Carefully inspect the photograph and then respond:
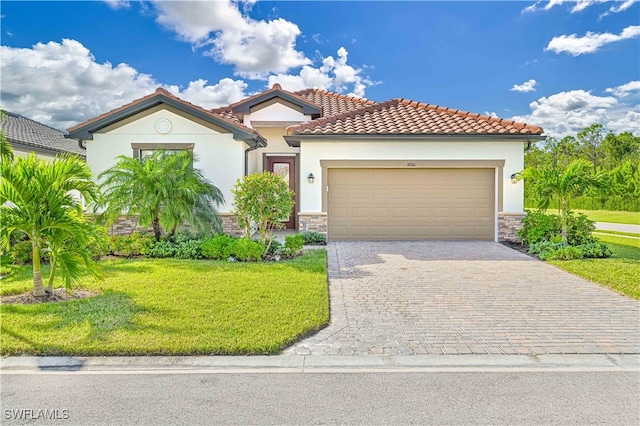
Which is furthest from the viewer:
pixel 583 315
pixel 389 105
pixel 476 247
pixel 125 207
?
pixel 389 105

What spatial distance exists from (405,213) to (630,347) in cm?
860

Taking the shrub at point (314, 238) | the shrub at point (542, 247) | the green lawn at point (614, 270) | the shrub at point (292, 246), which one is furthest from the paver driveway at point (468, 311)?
the shrub at point (314, 238)

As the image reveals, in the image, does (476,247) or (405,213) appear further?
(405,213)

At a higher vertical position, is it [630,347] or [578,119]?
[578,119]

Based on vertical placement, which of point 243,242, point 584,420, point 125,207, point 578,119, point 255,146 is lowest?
point 584,420

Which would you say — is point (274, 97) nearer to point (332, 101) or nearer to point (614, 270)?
point (332, 101)

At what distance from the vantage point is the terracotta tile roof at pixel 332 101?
1718cm

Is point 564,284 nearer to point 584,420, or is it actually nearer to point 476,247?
point 476,247

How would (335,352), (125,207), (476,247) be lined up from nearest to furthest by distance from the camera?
(335,352)
(125,207)
(476,247)

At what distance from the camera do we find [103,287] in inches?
286

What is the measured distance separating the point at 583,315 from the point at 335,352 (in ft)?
13.0

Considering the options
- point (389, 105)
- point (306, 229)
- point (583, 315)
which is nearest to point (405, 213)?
point (306, 229)

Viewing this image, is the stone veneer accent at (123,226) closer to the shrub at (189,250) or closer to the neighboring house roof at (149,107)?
the neighboring house roof at (149,107)

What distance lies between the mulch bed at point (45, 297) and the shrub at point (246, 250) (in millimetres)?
3453
